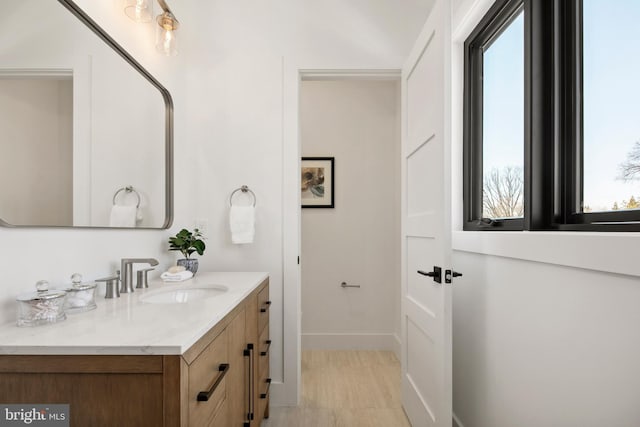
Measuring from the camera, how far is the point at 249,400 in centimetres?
149

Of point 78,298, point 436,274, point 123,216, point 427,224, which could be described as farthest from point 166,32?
point 436,274

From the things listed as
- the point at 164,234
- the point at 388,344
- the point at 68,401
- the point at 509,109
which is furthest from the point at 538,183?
the point at 388,344

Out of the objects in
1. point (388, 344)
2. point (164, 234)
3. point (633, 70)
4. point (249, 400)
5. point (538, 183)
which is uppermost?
point (633, 70)

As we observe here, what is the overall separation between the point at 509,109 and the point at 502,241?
607 mm

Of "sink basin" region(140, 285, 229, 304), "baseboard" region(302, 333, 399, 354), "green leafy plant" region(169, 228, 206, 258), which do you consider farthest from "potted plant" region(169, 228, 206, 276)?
"baseboard" region(302, 333, 399, 354)

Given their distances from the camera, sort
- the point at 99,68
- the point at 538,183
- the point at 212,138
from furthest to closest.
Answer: the point at 212,138 → the point at 99,68 → the point at 538,183

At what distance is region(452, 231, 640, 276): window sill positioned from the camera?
2.57 feet

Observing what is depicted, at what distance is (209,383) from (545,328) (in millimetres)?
1031

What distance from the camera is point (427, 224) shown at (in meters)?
1.62

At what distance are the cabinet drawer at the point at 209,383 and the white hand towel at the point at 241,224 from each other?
100cm

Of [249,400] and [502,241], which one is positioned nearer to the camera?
[502,241]

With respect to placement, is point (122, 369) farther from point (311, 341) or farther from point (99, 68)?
point (311, 341)

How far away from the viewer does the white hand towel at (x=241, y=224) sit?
208 cm

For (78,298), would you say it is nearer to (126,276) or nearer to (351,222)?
(126,276)
